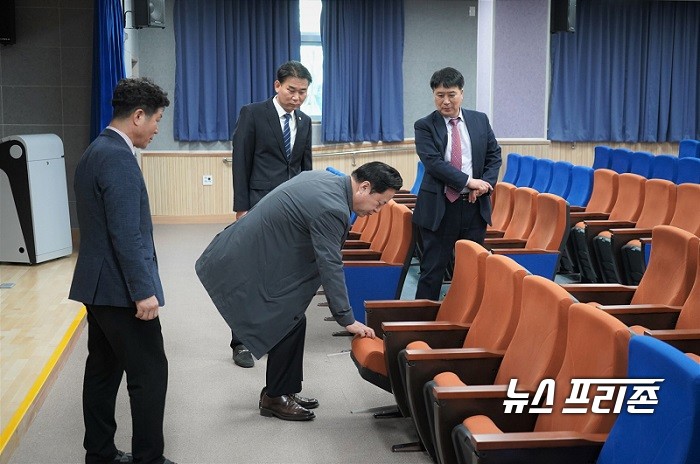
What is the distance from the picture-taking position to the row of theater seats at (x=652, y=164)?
8.09 m

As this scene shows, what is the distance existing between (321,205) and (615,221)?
3648mm

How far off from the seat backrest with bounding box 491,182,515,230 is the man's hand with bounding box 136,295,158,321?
14.2ft

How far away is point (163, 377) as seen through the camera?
3.29m

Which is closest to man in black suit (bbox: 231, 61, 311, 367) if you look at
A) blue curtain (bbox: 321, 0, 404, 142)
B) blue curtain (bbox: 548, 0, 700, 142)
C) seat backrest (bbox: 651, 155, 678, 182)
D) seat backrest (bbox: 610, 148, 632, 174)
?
seat backrest (bbox: 651, 155, 678, 182)

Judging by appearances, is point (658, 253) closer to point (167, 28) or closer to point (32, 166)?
point (32, 166)

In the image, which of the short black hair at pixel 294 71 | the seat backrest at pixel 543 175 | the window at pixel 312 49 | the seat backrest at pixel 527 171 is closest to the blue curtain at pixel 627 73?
the seat backrest at pixel 527 171

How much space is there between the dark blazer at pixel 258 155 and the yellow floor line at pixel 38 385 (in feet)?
4.08

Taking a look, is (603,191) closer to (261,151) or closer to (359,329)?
(261,151)

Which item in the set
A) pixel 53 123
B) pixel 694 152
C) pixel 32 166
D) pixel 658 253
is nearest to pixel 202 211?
pixel 53 123

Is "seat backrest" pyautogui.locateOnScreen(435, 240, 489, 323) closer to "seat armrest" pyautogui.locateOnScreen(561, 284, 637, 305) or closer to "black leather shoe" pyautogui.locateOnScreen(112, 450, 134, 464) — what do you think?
"seat armrest" pyautogui.locateOnScreen(561, 284, 637, 305)

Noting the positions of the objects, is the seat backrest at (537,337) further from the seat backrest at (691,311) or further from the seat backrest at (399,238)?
the seat backrest at (399,238)

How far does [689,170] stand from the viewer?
8102mm

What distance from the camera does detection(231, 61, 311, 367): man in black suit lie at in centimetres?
496

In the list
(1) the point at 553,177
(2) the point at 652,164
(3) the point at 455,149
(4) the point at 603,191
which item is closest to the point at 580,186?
(1) the point at 553,177
